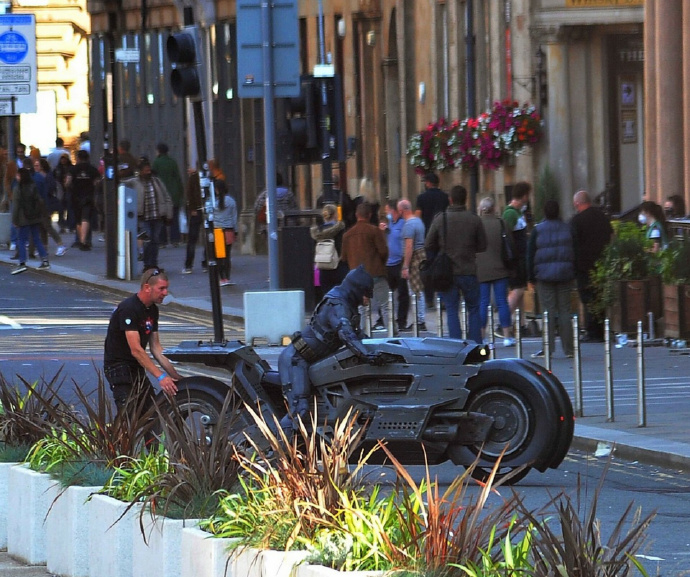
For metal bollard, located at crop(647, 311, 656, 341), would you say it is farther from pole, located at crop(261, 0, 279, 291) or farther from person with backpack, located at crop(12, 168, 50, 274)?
person with backpack, located at crop(12, 168, 50, 274)

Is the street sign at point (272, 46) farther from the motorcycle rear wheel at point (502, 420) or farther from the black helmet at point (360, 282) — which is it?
the motorcycle rear wheel at point (502, 420)

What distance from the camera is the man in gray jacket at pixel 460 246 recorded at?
1911 cm

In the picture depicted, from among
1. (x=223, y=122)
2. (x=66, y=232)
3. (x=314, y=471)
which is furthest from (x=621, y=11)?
(x=314, y=471)

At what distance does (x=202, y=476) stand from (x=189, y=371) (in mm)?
11237

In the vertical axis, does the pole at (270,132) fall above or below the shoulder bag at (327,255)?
above

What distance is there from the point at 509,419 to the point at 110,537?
13.5 ft

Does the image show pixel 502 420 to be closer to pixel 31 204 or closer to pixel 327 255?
pixel 327 255

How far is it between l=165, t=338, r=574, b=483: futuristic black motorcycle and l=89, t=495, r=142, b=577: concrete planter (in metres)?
3.34

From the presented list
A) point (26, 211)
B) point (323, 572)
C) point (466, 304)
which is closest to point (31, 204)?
point (26, 211)

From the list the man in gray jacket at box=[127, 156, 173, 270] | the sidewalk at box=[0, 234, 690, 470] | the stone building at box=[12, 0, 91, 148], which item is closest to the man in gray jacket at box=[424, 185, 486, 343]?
the sidewalk at box=[0, 234, 690, 470]

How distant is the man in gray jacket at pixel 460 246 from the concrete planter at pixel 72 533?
1061cm

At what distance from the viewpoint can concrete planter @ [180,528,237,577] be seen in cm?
699

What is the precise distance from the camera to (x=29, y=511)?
9227mm

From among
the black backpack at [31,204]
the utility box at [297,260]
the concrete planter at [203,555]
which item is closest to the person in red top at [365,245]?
the utility box at [297,260]
